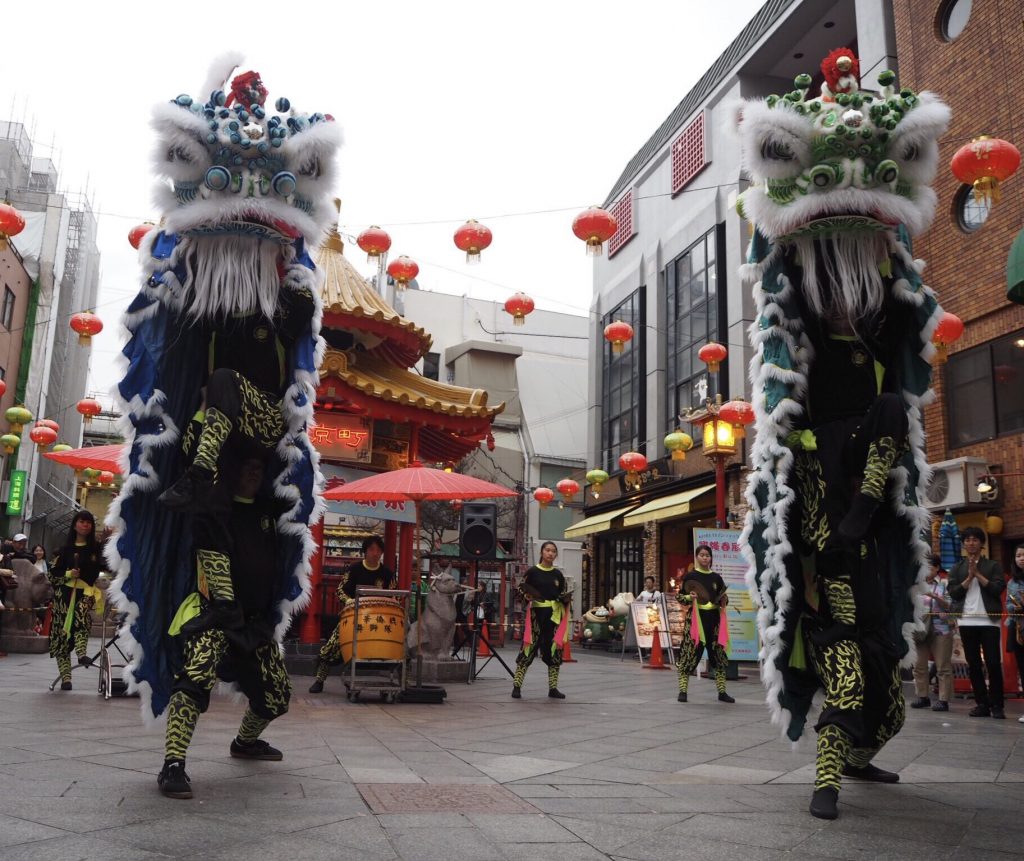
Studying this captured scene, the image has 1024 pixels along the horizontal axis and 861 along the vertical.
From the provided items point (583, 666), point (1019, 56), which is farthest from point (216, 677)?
point (1019, 56)

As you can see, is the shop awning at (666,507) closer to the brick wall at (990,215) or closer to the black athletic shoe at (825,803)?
the brick wall at (990,215)

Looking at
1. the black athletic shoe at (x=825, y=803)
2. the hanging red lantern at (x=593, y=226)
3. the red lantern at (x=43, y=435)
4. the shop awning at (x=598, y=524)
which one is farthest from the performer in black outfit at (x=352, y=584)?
the shop awning at (x=598, y=524)

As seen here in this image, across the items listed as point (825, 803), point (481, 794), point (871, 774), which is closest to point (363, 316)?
point (481, 794)

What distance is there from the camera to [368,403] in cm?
1134

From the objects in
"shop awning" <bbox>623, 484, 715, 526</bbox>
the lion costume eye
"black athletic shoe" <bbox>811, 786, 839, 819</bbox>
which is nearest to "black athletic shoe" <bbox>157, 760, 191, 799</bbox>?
"black athletic shoe" <bbox>811, 786, 839, 819</bbox>

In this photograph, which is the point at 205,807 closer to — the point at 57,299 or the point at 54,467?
the point at 57,299

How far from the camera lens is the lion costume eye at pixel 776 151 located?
12.6 ft

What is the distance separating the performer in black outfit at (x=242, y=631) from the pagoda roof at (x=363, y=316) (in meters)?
7.10

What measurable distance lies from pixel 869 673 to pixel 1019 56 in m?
12.8

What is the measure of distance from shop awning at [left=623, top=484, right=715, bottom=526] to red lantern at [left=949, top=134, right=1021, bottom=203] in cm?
1208

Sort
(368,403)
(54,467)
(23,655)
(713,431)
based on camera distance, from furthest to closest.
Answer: (54,467)
(713,431)
(23,655)
(368,403)

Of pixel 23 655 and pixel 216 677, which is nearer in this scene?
pixel 216 677

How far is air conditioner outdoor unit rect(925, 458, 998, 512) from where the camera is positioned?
12820mm

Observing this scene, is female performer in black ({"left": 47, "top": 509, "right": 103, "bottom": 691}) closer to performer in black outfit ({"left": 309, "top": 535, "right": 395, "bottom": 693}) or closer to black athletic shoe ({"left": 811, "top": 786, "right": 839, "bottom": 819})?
performer in black outfit ({"left": 309, "top": 535, "right": 395, "bottom": 693})
